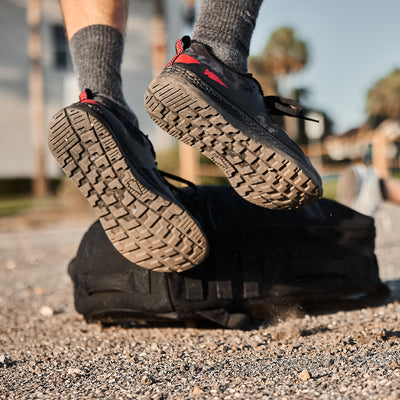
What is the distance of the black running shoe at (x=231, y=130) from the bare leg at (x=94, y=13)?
34cm

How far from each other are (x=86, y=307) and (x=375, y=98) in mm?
32923

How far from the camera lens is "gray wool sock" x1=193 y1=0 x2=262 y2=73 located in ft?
4.00

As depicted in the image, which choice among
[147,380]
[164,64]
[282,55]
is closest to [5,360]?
[147,380]

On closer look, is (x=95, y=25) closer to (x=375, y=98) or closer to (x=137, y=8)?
(x=137, y=8)

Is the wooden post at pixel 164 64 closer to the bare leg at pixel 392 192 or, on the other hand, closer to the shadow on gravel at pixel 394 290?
the bare leg at pixel 392 192

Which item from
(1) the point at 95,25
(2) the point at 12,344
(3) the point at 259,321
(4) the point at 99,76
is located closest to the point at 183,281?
(3) the point at 259,321

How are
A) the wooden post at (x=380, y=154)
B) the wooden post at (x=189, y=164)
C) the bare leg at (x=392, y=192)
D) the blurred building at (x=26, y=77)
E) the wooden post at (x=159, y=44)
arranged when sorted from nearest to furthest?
the bare leg at (x=392, y=192) → the wooden post at (x=380, y=154) → the wooden post at (x=189, y=164) → the wooden post at (x=159, y=44) → the blurred building at (x=26, y=77)

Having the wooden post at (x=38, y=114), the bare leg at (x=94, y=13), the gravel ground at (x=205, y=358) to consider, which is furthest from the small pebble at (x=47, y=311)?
the wooden post at (x=38, y=114)

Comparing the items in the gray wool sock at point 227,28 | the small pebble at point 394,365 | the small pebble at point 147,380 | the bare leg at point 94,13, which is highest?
the bare leg at point 94,13

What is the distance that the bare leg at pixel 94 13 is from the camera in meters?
1.37

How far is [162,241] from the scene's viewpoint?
110 cm

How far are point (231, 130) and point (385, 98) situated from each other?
32.6 meters

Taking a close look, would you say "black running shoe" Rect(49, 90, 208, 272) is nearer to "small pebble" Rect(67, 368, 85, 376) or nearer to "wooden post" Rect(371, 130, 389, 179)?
"small pebble" Rect(67, 368, 85, 376)

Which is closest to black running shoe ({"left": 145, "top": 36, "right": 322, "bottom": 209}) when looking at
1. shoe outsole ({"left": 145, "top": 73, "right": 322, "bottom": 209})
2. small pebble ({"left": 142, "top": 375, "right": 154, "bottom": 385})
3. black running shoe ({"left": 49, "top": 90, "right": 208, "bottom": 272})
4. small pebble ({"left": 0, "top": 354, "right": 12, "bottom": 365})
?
shoe outsole ({"left": 145, "top": 73, "right": 322, "bottom": 209})
